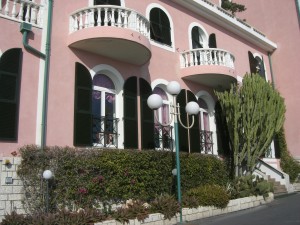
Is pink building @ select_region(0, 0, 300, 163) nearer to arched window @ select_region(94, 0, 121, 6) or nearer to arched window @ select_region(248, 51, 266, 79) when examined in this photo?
arched window @ select_region(94, 0, 121, 6)

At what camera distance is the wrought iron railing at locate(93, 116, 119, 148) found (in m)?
12.3

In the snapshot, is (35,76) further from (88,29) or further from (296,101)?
(296,101)

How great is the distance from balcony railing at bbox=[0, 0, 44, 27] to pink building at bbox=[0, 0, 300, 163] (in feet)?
0.10

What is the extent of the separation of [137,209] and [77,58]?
18.0 ft

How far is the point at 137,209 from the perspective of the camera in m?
10.3

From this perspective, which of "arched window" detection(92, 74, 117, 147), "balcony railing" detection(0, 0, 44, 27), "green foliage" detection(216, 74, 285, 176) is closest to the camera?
"balcony railing" detection(0, 0, 44, 27)

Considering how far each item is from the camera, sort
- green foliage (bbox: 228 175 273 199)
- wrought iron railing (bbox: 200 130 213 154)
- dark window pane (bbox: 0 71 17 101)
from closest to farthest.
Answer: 1. dark window pane (bbox: 0 71 17 101)
2. green foliage (bbox: 228 175 273 199)
3. wrought iron railing (bbox: 200 130 213 154)

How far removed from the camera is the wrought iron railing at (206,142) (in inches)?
637

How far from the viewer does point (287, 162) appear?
Result: 20.6 m

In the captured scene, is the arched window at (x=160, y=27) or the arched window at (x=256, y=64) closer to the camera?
the arched window at (x=160, y=27)

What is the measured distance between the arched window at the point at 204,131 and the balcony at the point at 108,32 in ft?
16.5

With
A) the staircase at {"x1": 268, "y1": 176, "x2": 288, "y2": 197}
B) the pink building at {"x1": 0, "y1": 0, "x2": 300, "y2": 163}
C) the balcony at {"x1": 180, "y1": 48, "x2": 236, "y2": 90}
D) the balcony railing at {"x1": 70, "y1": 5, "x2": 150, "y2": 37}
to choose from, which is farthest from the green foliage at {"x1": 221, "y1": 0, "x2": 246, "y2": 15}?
the balcony railing at {"x1": 70, "y1": 5, "x2": 150, "y2": 37}

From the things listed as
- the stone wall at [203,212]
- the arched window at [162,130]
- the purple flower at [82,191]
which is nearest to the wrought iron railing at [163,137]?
the arched window at [162,130]

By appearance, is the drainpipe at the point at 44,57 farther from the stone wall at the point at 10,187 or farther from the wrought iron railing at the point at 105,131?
the wrought iron railing at the point at 105,131
